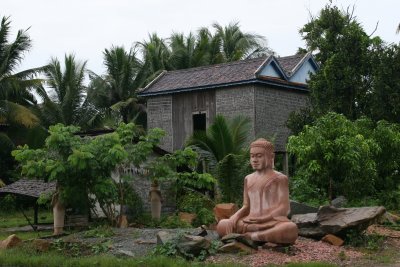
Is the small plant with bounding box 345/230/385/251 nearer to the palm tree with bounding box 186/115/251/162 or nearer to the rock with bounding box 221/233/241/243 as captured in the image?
the rock with bounding box 221/233/241/243

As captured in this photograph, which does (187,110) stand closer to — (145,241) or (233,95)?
(233,95)

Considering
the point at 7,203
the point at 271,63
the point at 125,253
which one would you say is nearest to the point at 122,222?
the point at 125,253

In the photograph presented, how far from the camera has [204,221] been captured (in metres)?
18.0

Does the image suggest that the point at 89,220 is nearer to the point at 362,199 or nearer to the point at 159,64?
the point at 362,199

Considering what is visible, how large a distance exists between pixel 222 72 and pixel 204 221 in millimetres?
11195

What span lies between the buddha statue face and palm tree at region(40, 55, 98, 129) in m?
22.7

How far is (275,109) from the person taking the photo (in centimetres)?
2714

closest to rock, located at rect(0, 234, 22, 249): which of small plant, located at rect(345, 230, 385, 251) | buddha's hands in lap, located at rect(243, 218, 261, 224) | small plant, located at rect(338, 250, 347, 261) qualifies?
buddha's hands in lap, located at rect(243, 218, 261, 224)

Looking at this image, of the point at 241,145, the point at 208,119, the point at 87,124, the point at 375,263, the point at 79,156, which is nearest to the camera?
the point at 375,263

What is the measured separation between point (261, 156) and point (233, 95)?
14.1 meters

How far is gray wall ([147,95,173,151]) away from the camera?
2889 cm

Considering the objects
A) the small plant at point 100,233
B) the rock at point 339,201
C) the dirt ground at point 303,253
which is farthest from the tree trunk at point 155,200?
the rock at point 339,201

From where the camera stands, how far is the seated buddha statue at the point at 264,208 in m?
12.0

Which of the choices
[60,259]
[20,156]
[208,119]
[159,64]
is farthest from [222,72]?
[60,259]
